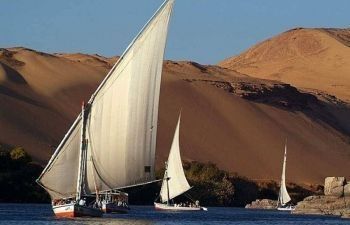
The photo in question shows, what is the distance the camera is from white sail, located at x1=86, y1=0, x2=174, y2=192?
38250 millimetres

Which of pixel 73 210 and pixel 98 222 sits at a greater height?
pixel 73 210

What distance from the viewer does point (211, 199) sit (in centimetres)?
7462

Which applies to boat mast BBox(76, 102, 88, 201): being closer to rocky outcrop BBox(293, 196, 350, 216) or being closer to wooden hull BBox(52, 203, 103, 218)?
wooden hull BBox(52, 203, 103, 218)

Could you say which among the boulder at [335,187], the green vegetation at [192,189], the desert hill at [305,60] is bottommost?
the boulder at [335,187]

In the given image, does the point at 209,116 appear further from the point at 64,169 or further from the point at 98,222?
the point at 98,222

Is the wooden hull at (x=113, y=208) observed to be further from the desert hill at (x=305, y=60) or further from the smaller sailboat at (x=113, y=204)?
the desert hill at (x=305, y=60)

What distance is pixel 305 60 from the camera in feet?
525

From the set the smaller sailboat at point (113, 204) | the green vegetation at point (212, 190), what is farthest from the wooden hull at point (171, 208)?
the smaller sailboat at point (113, 204)

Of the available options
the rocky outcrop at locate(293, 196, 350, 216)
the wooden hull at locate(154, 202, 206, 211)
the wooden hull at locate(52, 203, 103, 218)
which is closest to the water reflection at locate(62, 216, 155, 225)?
the wooden hull at locate(52, 203, 103, 218)

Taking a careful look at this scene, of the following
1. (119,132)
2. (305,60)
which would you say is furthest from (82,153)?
(305,60)

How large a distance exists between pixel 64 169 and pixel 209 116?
6413cm

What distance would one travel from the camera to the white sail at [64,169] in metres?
38.7

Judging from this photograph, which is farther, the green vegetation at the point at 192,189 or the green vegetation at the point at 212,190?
the green vegetation at the point at 212,190

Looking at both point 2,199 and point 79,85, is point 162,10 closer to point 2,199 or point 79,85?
point 2,199
